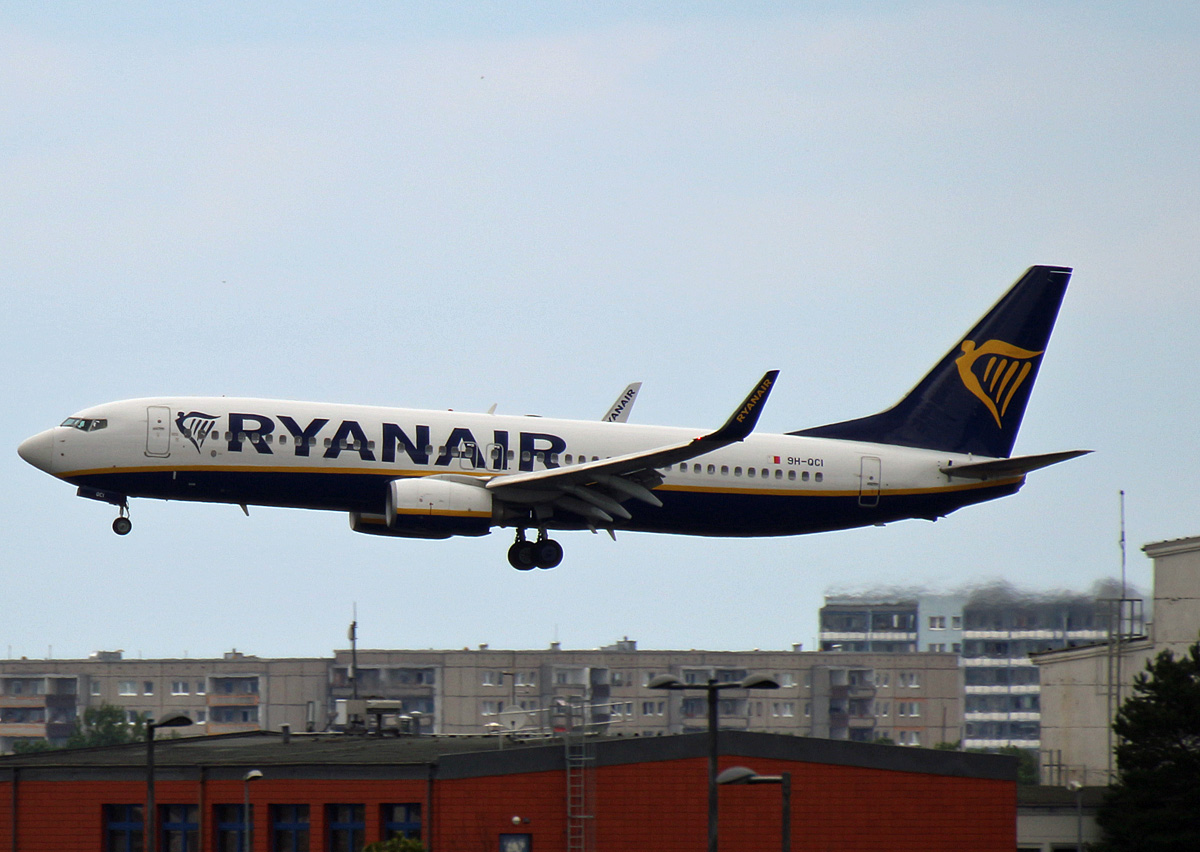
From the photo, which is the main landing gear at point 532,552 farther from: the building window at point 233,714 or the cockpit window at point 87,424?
the building window at point 233,714

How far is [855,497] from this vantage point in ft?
187

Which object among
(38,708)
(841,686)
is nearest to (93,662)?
(38,708)

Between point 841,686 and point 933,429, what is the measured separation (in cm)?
7252

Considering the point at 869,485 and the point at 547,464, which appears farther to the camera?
the point at 869,485

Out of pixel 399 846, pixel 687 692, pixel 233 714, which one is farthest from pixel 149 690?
pixel 399 846

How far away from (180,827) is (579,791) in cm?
1191

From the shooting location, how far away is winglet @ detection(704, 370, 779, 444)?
47406 millimetres

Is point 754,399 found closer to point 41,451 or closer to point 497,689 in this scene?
point 41,451

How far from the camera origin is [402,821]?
44.8 metres

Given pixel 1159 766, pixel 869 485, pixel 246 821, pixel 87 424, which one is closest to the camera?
pixel 246 821

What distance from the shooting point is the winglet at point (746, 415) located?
156ft

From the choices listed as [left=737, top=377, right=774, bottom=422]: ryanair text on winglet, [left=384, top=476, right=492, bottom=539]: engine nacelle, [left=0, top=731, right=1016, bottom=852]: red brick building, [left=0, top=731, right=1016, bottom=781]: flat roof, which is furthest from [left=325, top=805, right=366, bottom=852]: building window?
[left=737, top=377, right=774, bottom=422]: ryanair text on winglet

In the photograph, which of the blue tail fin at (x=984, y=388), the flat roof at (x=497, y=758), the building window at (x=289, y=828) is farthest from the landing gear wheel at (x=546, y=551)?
the building window at (x=289, y=828)

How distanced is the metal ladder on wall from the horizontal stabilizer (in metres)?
18.7
